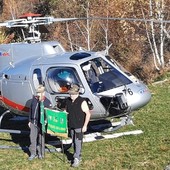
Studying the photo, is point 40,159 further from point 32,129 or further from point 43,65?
point 43,65

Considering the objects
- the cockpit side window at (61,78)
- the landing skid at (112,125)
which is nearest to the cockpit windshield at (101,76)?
the cockpit side window at (61,78)

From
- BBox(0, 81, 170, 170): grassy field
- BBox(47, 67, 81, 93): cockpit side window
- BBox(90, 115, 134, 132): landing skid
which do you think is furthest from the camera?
BBox(90, 115, 134, 132): landing skid

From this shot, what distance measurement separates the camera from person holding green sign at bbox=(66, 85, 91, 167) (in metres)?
6.63

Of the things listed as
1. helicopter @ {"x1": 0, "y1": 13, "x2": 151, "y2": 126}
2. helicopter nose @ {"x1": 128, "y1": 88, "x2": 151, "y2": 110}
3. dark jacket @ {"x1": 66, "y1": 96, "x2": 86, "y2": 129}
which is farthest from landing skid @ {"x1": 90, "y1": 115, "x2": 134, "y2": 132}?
dark jacket @ {"x1": 66, "y1": 96, "x2": 86, "y2": 129}

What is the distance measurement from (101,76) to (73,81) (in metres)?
0.56

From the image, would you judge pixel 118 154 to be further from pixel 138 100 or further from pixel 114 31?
pixel 114 31

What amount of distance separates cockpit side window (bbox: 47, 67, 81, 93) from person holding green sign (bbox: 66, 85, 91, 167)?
44.6 inches

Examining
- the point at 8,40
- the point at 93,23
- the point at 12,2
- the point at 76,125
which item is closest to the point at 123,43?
the point at 93,23

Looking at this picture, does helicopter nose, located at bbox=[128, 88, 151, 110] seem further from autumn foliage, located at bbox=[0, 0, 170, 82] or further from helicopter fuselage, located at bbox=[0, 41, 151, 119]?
autumn foliage, located at bbox=[0, 0, 170, 82]

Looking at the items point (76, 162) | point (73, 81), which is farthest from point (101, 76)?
point (76, 162)

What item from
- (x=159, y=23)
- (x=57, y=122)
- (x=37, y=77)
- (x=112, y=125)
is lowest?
(x=112, y=125)

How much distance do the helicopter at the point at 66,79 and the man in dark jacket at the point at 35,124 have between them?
79 centimetres

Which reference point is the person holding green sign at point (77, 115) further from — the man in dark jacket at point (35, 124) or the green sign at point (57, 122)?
the man in dark jacket at point (35, 124)

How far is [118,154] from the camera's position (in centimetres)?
739
